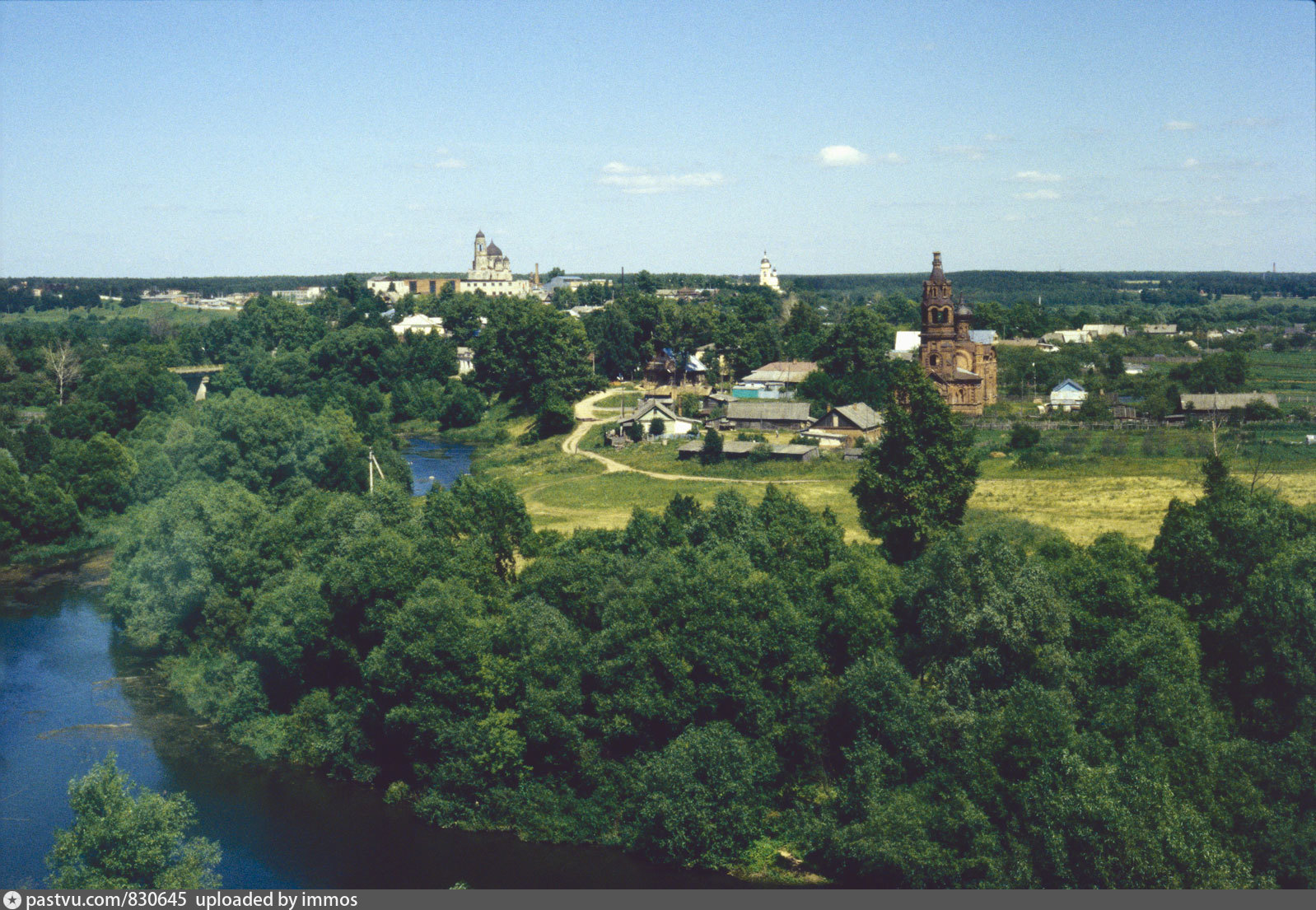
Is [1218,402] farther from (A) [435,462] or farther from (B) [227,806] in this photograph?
(B) [227,806]

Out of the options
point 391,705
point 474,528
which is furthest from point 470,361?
point 391,705

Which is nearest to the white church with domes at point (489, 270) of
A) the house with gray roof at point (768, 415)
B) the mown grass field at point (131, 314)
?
the mown grass field at point (131, 314)

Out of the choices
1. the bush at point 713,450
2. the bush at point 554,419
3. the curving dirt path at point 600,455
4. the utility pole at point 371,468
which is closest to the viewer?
the utility pole at point 371,468

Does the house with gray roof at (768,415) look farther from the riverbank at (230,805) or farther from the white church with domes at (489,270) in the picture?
the white church with domes at (489,270)

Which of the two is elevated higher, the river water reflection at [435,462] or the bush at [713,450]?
the bush at [713,450]

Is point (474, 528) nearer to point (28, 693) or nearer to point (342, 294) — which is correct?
point (28, 693)

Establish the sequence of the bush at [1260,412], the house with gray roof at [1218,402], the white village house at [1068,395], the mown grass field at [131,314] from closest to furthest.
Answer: the bush at [1260,412] → the house with gray roof at [1218,402] → the white village house at [1068,395] → the mown grass field at [131,314]

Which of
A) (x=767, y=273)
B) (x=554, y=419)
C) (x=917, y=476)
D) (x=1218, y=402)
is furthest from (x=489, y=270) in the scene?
(x=917, y=476)
